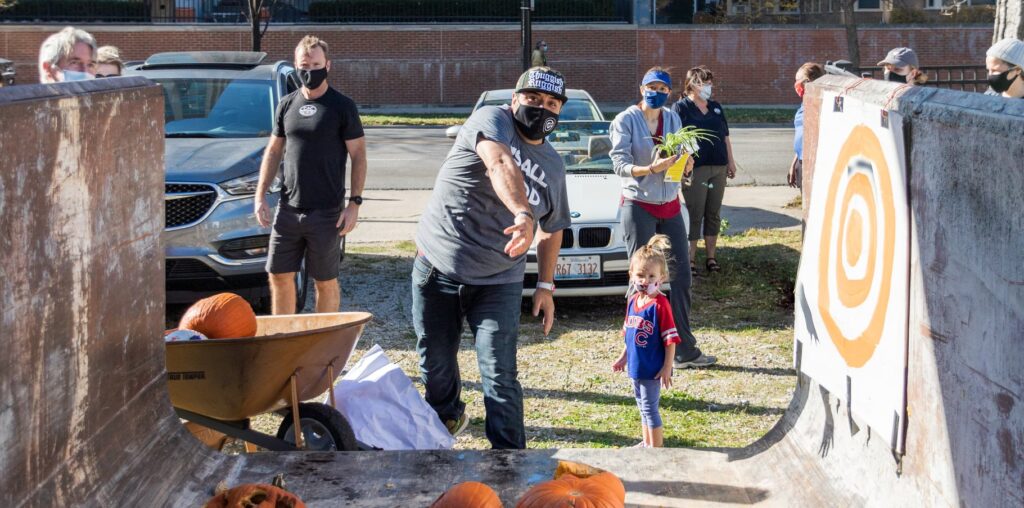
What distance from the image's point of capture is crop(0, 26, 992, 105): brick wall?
35.1m

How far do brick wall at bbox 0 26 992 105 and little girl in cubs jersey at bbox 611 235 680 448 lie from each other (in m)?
29.9

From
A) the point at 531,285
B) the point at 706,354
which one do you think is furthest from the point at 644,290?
the point at 531,285

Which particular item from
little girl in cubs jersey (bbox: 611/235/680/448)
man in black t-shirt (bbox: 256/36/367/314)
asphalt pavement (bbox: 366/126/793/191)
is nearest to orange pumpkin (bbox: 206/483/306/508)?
little girl in cubs jersey (bbox: 611/235/680/448)

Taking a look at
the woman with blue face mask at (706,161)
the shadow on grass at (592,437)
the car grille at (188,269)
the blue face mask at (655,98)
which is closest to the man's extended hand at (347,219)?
the shadow on grass at (592,437)

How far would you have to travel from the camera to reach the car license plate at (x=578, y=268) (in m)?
8.91

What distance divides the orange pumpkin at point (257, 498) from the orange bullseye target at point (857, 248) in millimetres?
2027

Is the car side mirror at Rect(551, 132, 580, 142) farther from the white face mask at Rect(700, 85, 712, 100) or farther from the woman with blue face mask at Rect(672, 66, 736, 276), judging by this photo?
the white face mask at Rect(700, 85, 712, 100)

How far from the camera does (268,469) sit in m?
4.55

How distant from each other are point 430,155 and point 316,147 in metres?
15.3

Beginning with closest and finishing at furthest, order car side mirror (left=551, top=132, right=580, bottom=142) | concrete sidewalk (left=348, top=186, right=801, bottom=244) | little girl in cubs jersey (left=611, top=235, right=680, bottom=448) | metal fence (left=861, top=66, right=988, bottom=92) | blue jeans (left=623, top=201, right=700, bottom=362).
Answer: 1. little girl in cubs jersey (left=611, top=235, right=680, bottom=448)
2. blue jeans (left=623, top=201, right=700, bottom=362)
3. car side mirror (left=551, top=132, right=580, bottom=142)
4. metal fence (left=861, top=66, right=988, bottom=92)
5. concrete sidewalk (left=348, top=186, right=801, bottom=244)

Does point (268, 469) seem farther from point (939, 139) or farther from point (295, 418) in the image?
point (939, 139)

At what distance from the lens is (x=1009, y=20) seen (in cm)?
984

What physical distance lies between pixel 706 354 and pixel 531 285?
173 cm

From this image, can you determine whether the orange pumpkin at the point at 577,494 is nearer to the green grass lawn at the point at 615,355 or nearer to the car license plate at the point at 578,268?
the green grass lawn at the point at 615,355
